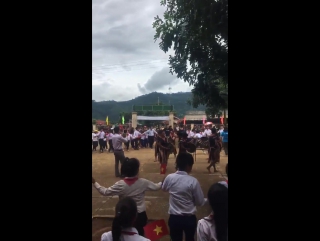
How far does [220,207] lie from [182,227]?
36 cm

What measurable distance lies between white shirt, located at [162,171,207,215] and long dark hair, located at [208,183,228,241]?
13cm

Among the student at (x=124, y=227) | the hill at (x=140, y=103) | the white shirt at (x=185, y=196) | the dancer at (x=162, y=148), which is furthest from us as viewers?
the dancer at (x=162, y=148)

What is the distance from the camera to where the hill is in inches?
121

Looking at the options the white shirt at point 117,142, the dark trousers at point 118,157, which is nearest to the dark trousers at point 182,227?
the dark trousers at point 118,157

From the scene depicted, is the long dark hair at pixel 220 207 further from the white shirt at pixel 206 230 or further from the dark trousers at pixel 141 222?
the dark trousers at pixel 141 222

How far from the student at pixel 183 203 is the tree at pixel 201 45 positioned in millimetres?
1164

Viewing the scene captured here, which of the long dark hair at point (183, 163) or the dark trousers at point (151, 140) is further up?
the dark trousers at point (151, 140)

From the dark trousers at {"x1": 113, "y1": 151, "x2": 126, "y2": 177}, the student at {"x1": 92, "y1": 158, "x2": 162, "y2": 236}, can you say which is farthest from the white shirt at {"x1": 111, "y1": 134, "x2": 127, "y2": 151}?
the student at {"x1": 92, "y1": 158, "x2": 162, "y2": 236}

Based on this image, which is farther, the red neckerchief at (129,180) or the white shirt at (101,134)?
the white shirt at (101,134)

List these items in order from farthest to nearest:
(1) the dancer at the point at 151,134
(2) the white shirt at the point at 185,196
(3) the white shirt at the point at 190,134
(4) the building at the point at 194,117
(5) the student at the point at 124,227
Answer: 1. (1) the dancer at the point at 151,134
2. (3) the white shirt at the point at 190,134
3. (4) the building at the point at 194,117
4. (2) the white shirt at the point at 185,196
5. (5) the student at the point at 124,227

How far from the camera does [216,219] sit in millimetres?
2236

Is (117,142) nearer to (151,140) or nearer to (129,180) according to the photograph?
(151,140)

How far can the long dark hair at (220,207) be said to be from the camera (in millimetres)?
2244

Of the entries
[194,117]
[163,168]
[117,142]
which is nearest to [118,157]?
[117,142]
